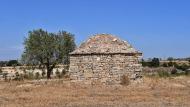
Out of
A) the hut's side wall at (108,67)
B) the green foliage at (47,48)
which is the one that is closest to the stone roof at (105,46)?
the hut's side wall at (108,67)

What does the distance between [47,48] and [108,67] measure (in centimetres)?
2553

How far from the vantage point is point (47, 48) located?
190 feet

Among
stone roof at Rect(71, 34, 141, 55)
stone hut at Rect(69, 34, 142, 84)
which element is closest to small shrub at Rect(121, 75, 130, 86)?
stone hut at Rect(69, 34, 142, 84)

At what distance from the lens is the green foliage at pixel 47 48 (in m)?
58.2

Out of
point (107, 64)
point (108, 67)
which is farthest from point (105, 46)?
point (108, 67)

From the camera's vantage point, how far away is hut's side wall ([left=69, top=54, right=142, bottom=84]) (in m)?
33.4

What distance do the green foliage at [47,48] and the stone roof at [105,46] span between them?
78.3 ft

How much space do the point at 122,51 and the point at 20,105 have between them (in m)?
13.7

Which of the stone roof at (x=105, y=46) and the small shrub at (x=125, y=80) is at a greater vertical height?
the stone roof at (x=105, y=46)

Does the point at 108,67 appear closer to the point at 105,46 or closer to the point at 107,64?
the point at 107,64

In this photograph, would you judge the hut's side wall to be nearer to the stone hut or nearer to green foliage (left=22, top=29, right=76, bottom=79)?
the stone hut

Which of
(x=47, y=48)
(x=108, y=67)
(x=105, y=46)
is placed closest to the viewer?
(x=108, y=67)

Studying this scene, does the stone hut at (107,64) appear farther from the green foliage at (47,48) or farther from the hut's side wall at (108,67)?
the green foliage at (47,48)

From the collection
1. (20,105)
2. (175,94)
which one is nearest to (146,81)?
(175,94)
